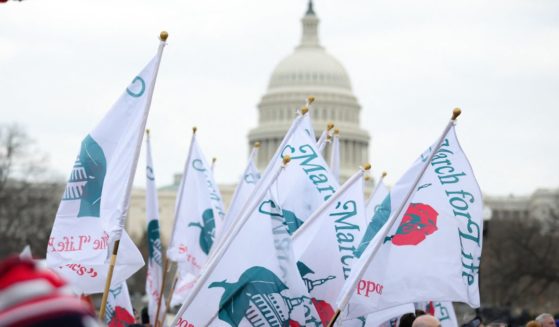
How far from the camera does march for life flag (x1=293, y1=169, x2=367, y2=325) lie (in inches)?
479

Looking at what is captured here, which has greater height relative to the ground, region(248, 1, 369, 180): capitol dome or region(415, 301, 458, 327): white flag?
region(248, 1, 369, 180): capitol dome

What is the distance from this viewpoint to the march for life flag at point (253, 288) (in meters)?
10.2

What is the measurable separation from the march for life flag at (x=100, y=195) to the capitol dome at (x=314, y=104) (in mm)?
128549

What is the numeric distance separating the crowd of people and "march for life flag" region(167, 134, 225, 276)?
45.3ft

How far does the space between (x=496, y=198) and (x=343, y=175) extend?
119 feet

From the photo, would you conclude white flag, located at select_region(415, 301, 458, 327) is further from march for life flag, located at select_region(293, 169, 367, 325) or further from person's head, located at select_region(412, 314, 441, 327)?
person's head, located at select_region(412, 314, 441, 327)

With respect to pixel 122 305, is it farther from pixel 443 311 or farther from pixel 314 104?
pixel 314 104

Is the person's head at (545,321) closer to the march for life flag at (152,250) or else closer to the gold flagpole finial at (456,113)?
the gold flagpole finial at (456,113)

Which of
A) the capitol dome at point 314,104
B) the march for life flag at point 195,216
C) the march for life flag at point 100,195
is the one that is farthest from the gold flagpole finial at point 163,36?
the capitol dome at point 314,104

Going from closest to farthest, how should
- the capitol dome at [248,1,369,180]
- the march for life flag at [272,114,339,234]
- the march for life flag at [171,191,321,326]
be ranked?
the march for life flag at [171,191,321,326], the march for life flag at [272,114,339,234], the capitol dome at [248,1,369,180]

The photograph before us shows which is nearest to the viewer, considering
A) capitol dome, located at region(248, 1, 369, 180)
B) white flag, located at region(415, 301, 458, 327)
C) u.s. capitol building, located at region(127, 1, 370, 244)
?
white flag, located at region(415, 301, 458, 327)

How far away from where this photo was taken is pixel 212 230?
1803 cm

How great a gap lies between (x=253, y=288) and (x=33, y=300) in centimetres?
682

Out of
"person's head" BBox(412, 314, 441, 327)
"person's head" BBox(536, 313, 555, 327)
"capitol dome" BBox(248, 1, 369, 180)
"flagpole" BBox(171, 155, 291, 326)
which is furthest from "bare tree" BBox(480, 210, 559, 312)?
"capitol dome" BBox(248, 1, 369, 180)
